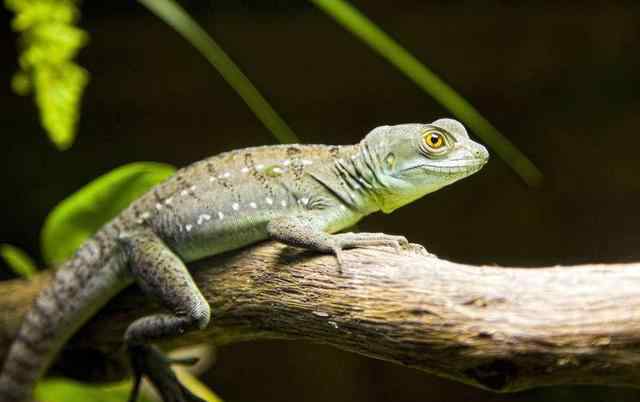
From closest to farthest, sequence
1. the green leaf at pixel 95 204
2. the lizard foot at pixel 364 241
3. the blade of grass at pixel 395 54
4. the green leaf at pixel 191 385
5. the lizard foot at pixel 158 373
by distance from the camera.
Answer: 1. the blade of grass at pixel 395 54
2. the lizard foot at pixel 364 241
3. the lizard foot at pixel 158 373
4. the green leaf at pixel 95 204
5. the green leaf at pixel 191 385

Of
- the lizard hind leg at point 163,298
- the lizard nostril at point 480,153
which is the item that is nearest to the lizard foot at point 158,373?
the lizard hind leg at point 163,298

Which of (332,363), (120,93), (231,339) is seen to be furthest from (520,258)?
(120,93)

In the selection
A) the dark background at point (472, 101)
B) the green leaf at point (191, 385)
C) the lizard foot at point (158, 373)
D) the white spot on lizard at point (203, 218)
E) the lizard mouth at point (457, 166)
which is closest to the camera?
the lizard mouth at point (457, 166)

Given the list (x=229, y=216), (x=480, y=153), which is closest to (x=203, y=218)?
(x=229, y=216)

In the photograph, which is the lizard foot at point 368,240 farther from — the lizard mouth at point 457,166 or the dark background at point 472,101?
the dark background at point 472,101

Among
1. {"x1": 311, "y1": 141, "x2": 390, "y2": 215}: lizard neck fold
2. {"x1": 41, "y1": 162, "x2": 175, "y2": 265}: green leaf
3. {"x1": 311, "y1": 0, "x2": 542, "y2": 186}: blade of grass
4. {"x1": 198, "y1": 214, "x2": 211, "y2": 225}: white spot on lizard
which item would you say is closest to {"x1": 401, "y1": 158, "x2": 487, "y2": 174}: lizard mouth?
{"x1": 311, "y1": 0, "x2": 542, "y2": 186}: blade of grass

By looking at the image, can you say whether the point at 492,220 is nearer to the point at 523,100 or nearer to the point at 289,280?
the point at 523,100

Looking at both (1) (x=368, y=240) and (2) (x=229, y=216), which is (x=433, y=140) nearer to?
(1) (x=368, y=240)
